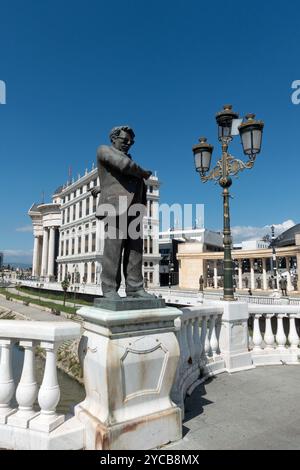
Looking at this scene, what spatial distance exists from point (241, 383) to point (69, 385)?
35.1 feet

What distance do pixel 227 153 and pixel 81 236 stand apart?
176 feet

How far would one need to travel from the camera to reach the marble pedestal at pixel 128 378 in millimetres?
2537

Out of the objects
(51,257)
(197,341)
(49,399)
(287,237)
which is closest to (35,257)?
(51,257)

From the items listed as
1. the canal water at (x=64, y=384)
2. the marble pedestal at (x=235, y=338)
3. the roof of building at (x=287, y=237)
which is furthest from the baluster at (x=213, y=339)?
the roof of building at (x=287, y=237)

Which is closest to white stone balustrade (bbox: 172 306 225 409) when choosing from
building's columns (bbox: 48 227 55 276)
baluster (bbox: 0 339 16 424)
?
baluster (bbox: 0 339 16 424)

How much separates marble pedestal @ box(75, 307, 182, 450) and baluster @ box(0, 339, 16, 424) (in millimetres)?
623

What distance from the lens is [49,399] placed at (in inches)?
102

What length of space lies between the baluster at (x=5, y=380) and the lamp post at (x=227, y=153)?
3981 millimetres

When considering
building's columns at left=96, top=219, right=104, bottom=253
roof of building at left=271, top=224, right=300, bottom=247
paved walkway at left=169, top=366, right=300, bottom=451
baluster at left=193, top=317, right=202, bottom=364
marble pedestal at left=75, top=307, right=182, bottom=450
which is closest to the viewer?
marble pedestal at left=75, top=307, right=182, bottom=450

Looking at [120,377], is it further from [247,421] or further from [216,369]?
[216,369]

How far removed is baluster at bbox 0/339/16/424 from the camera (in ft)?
8.69

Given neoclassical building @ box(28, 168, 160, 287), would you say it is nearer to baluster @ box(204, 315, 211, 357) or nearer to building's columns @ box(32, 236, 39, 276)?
building's columns @ box(32, 236, 39, 276)
